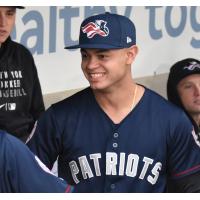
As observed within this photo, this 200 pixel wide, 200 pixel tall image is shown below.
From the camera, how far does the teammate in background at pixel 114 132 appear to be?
1866mm

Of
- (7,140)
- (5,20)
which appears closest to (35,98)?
(5,20)

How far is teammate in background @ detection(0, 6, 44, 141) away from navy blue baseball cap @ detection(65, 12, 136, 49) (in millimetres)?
445

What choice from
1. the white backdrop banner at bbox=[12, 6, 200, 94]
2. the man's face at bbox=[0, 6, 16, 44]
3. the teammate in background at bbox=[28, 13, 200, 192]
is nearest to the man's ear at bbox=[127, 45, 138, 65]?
the teammate in background at bbox=[28, 13, 200, 192]

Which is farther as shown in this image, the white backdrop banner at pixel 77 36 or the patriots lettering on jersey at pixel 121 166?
the white backdrop banner at pixel 77 36

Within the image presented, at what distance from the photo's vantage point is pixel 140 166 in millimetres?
1862

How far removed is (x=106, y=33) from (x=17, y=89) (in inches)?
22.1

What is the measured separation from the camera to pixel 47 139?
6.24 ft

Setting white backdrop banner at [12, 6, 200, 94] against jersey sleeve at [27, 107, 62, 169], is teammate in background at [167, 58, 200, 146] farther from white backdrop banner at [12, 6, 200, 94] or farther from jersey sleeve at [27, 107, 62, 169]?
jersey sleeve at [27, 107, 62, 169]

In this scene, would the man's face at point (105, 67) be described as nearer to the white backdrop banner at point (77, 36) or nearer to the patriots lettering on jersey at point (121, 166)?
the patriots lettering on jersey at point (121, 166)

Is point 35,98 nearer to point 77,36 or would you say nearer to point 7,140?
point 77,36

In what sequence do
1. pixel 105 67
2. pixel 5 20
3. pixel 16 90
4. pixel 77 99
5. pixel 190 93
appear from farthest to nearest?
1. pixel 190 93
2. pixel 16 90
3. pixel 5 20
4. pixel 77 99
5. pixel 105 67

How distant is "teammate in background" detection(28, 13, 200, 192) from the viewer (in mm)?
1866

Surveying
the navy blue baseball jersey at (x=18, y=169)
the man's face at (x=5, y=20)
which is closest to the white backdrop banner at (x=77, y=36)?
the man's face at (x=5, y=20)
